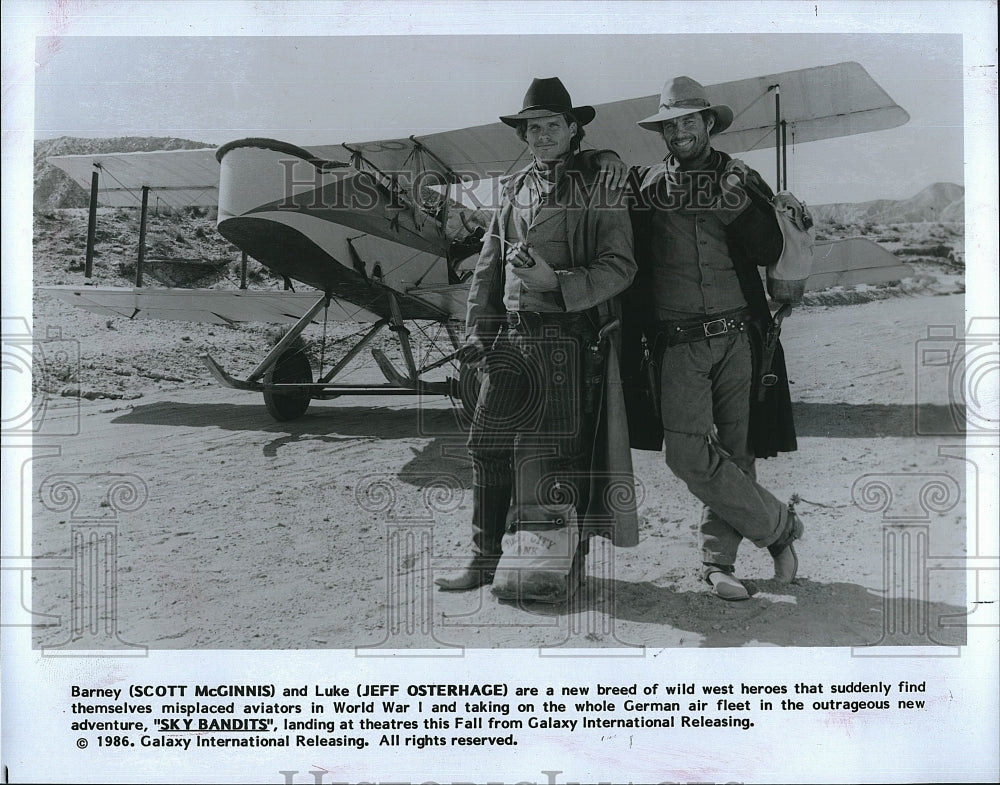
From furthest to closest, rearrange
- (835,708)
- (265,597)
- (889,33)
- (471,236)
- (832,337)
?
(471,236)
(832,337)
(889,33)
(265,597)
(835,708)

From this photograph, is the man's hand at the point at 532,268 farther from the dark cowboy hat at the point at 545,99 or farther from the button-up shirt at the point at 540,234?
the dark cowboy hat at the point at 545,99

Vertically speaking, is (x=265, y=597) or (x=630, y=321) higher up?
(x=630, y=321)

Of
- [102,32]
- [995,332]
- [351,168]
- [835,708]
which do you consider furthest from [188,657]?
[995,332]

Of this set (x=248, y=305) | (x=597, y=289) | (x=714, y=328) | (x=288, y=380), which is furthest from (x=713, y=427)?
(x=248, y=305)

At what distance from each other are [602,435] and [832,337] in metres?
2.96

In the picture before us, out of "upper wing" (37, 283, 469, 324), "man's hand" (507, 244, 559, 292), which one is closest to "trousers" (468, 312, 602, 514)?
"man's hand" (507, 244, 559, 292)

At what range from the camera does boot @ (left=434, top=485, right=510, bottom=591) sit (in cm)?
269

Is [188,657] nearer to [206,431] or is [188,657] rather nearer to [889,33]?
[206,431]

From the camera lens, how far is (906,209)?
342cm

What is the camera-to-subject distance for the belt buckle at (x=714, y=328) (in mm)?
2586

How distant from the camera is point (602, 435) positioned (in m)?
2.64

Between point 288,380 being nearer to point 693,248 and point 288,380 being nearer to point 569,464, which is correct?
point 569,464

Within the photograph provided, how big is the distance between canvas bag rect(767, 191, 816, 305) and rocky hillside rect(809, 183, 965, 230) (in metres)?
1.02

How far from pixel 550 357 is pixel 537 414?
229 millimetres
